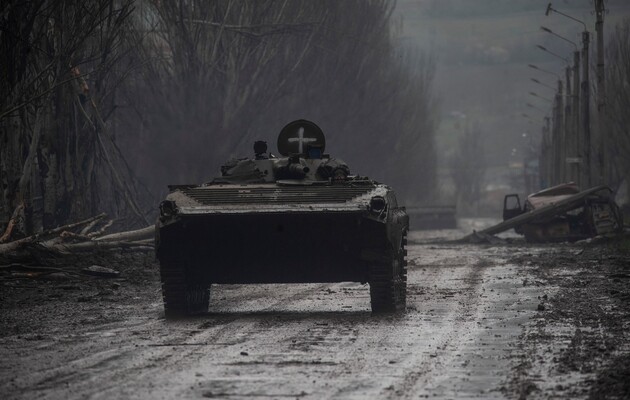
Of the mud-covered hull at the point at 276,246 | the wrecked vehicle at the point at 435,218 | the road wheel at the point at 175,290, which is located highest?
the mud-covered hull at the point at 276,246

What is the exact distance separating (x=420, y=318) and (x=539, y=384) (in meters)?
5.06

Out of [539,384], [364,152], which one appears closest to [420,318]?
[539,384]

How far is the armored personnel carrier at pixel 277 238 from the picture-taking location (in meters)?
14.5

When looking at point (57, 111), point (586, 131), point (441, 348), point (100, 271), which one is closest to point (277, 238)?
point (441, 348)

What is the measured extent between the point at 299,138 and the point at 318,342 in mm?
5982

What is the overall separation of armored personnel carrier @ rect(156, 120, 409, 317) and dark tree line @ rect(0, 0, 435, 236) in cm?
691

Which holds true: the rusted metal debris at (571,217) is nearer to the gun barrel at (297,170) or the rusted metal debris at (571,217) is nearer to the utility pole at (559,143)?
the gun barrel at (297,170)

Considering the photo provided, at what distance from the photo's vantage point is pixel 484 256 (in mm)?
30234

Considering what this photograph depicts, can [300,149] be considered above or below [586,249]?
above

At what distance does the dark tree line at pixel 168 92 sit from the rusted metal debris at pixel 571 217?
9063 mm

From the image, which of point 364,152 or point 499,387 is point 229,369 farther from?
point 364,152

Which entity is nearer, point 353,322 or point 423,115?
point 353,322

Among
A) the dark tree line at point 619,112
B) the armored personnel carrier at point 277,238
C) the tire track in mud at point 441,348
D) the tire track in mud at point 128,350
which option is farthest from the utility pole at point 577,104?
the tire track in mud at point 128,350

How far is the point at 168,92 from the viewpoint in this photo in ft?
135
